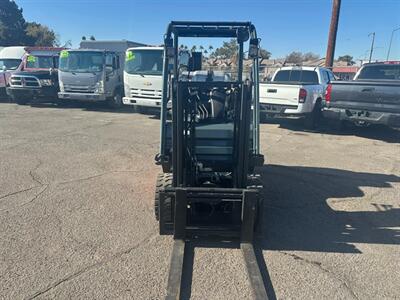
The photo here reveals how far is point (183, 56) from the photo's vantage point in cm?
739

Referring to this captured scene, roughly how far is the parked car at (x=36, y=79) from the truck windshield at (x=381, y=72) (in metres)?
12.3

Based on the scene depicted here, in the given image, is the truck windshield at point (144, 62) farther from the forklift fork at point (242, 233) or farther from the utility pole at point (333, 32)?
the forklift fork at point (242, 233)

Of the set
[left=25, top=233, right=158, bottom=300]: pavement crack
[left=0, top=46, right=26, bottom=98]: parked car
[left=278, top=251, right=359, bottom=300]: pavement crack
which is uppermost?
[left=0, top=46, right=26, bottom=98]: parked car

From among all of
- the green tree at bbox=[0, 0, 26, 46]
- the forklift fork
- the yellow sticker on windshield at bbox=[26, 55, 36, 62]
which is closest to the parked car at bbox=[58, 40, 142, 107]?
the yellow sticker on windshield at bbox=[26, 55, 36, 62]

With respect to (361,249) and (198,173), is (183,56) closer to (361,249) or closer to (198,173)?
(198,173)

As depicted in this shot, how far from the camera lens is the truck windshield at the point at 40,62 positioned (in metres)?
17.0

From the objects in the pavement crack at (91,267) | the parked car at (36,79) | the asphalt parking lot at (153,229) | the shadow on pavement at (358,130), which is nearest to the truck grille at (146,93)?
the shadow on pavement at (358,130)

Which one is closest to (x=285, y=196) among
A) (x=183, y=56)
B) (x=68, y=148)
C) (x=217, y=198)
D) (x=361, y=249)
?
(x=361, y=249)

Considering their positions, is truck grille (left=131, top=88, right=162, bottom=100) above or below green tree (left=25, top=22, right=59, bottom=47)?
below

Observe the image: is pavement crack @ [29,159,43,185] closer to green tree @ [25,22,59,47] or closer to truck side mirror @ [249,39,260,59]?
truck side mirror @ [249,39,260,59]

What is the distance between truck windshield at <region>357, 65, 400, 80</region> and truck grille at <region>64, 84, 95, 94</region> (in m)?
9.95

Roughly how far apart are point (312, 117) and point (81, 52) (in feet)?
31.1

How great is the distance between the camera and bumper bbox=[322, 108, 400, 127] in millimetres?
9203

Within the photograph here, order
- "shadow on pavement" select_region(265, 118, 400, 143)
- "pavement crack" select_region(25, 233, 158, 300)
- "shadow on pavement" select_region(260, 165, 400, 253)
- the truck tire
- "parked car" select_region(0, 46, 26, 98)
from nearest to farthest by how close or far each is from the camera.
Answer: "pavement crack" select_region(25, 233, 158, 300) → "shadow on pavement" select_region(260, 165, 400, 253) → "shadow on pavement" select_region(265, 118, 400, 143) → the truck tire → "parked car" select_region(0, 46, 26, 98)
